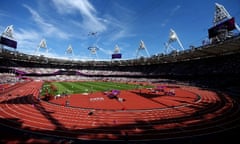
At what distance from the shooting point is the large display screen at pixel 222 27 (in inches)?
1385

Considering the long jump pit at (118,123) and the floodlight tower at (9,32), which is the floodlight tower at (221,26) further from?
the floodlight tower at (9,32)

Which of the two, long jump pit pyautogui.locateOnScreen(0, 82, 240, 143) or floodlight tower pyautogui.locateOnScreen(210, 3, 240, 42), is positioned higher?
floodlight tower pyautogui.locateOnScreen(210, 3, 240, 42)

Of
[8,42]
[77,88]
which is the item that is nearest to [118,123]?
[77,88]

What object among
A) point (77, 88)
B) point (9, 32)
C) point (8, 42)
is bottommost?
point (77, 88)

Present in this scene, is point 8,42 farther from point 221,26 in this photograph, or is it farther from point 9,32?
point 221,26

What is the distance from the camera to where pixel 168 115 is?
54.0 ft

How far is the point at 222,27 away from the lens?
37.2m

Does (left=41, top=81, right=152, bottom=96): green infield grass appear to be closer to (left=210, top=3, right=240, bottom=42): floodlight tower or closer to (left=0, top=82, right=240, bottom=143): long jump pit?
(left=0, top=82, right=240, bottom=143): long jump pit

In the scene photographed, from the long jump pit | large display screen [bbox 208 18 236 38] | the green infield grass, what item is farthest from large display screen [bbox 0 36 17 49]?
large display screen [bbox 208 18 236 38]

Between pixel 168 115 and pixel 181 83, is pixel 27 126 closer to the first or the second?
pixel 168 115

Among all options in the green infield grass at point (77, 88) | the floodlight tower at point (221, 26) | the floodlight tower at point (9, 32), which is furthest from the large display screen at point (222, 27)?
the floodlight tower at point (9, 32)

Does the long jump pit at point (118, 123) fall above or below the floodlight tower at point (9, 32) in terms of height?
below

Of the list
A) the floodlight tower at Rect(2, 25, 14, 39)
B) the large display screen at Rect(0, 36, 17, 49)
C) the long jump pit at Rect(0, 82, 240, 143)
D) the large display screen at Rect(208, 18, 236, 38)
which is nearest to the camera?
the long jump pit at Rect(0, 82, 240, 143)

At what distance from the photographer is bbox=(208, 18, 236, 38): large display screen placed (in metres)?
35.2
